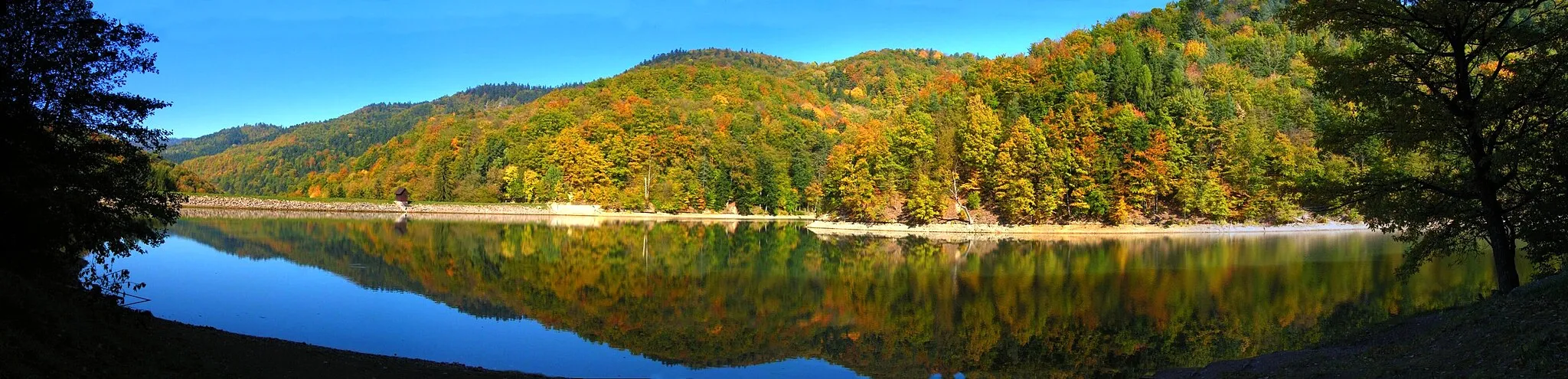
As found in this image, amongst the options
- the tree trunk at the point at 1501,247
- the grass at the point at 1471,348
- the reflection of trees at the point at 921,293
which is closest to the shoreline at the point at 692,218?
the reflection of trees at the point at 921,293

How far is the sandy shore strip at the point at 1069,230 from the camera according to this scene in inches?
2096

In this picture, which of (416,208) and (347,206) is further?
(416,208)

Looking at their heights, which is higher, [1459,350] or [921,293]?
[1459,350]

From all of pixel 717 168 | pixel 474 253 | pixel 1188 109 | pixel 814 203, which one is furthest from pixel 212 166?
pixel 1188 109

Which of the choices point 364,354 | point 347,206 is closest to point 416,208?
point 347,206

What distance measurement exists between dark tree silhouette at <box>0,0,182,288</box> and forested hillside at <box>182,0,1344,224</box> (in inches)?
809

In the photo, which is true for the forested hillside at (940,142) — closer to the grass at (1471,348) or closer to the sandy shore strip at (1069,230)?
the sandy shore strip at (1069,230)

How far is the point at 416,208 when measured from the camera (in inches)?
3383

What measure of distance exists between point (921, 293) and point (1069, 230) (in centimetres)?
3638

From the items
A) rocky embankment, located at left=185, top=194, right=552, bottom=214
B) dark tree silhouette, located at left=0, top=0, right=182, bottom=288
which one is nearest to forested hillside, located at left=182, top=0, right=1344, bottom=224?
rocky embankment, located at left=185, top=194, right=552, bottom=214

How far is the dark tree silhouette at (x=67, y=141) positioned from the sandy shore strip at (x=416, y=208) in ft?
222

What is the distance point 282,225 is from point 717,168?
140 feet

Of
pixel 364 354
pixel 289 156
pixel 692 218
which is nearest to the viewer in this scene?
pixel 364 354

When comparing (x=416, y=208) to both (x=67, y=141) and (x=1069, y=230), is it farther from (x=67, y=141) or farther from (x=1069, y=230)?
(x=67, y=141)
